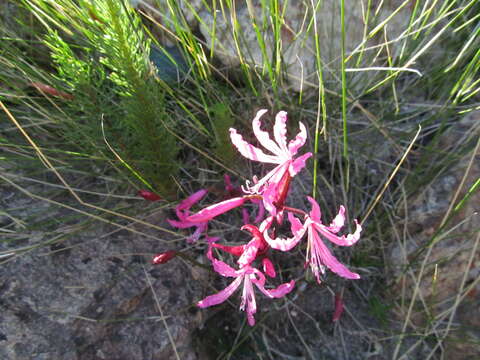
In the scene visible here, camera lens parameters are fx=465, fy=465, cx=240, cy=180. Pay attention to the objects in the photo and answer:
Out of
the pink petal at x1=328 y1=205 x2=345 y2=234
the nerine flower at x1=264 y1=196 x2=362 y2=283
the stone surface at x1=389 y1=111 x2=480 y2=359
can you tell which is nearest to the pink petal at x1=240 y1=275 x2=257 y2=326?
the nerine flower at x1=264 y1=196 x2=362 y2=283

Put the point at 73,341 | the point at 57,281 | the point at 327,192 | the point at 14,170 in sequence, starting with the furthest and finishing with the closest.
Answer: the point at 327,192 < the point at 14,170 < the point at 57,281 < the point at 73,341

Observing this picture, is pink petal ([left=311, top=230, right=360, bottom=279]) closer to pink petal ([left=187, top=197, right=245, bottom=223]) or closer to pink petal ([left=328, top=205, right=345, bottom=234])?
pink petal ([left=328, top=205, right=345, bottom=234])

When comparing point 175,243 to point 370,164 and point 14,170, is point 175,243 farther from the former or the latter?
point 370,164

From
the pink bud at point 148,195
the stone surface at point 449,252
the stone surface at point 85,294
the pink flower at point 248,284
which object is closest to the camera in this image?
the pink flower at point 248,284

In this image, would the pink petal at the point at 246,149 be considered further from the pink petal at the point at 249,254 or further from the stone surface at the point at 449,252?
the stone surface at the point at 449,252

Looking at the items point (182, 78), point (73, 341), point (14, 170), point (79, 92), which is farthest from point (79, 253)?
point (182, 78)

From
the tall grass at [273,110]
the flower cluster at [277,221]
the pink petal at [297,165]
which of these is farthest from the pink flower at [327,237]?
the tall grass at [273,110]

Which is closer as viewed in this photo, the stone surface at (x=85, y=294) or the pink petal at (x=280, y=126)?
the pink petal at (x=280, y=126)

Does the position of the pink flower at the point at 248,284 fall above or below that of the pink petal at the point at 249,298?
above

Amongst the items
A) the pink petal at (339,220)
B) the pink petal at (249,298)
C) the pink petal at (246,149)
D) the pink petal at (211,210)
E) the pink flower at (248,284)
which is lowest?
the pink petal at (249,298)
